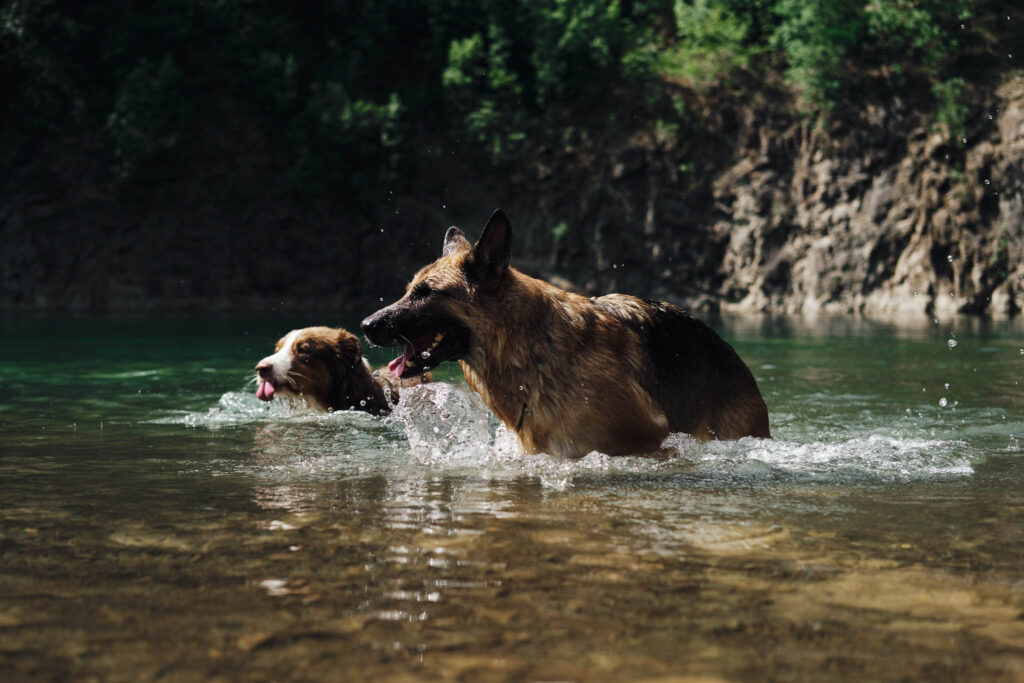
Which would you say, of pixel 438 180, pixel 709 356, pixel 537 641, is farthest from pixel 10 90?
pixel 537 641

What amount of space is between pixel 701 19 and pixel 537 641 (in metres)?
39.9

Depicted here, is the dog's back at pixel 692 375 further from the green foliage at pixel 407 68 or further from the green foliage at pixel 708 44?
the green foliage at pixel 708 44

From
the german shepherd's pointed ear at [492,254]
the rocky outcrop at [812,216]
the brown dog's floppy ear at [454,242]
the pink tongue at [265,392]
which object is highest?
the rocky outcrop at [812,216]

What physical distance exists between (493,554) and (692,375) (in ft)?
9.37

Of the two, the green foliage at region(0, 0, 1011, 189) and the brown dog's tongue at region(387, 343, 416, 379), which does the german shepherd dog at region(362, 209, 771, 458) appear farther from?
the green foliage at region(0, 0, 1011, 189)

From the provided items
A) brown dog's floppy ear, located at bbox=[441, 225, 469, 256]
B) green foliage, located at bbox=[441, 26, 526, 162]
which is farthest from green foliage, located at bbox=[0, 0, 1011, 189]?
brown dog's floppy ear, located at bbox=[441, 225, 469, 256]

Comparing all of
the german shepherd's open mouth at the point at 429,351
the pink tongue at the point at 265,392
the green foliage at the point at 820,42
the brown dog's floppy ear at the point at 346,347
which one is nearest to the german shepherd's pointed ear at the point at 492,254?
the german shepherd's open mouth at the point at 429,351

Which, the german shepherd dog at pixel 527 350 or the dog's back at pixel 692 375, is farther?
the dog's back at pixel 692 375

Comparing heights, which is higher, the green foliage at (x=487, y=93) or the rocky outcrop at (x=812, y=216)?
the green foliage at (x=487, y=93)

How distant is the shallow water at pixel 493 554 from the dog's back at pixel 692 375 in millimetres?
167

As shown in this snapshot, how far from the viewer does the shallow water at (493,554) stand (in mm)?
2572

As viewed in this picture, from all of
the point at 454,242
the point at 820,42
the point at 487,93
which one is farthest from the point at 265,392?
the point at 487,93

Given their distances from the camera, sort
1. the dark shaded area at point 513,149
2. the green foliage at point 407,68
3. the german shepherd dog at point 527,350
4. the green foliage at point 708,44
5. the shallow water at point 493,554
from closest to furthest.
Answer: the shallow water at point 493,554 → the german shepherd dog at point 527,350 → the dark shaded area at point 513,149 → the green foliage at point 407,68 → the green foliage at point 708,44

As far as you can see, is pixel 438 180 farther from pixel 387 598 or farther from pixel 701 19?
pixel 387 598
